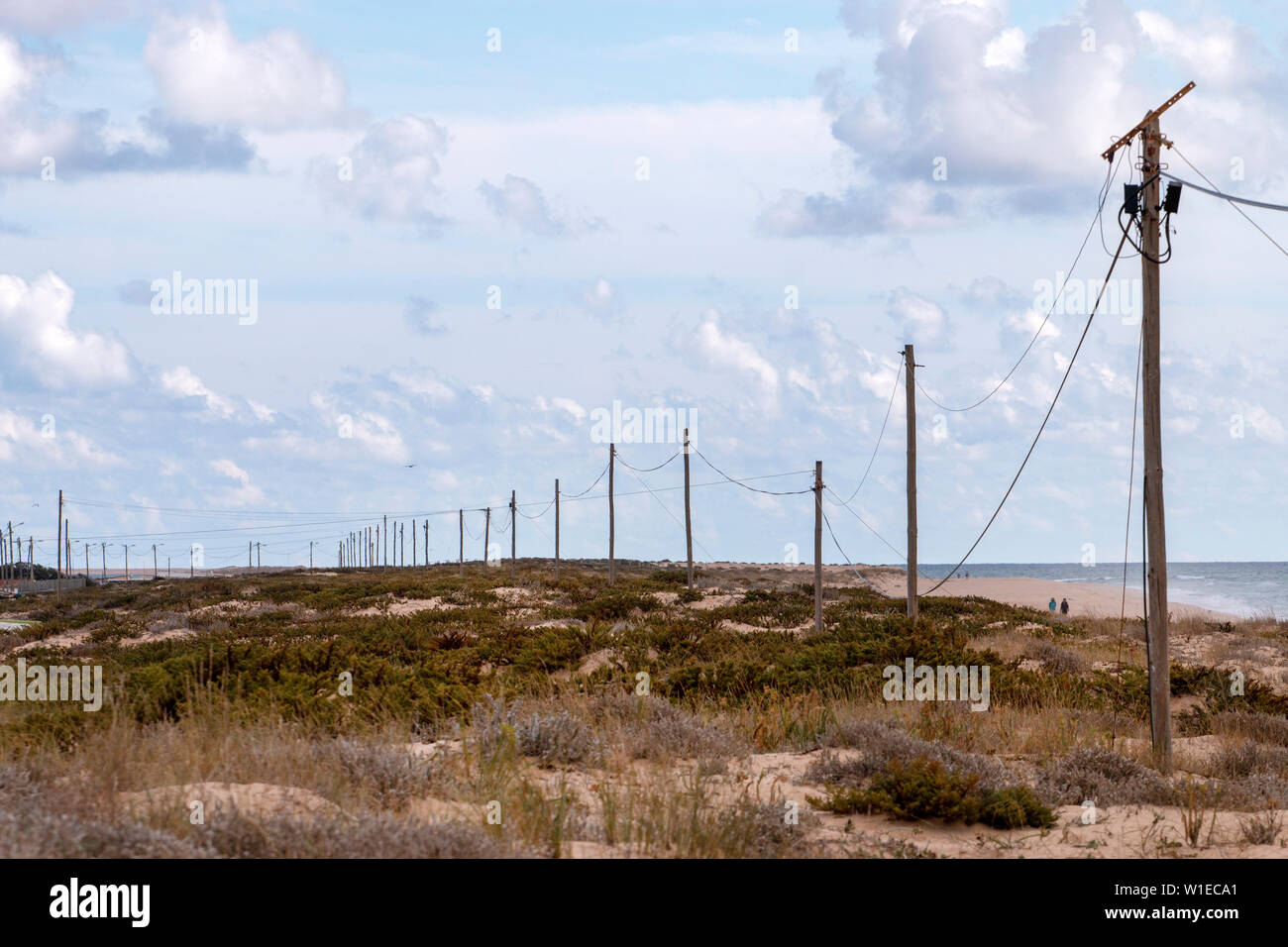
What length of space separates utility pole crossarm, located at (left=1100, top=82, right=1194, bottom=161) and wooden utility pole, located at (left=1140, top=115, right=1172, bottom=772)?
5 cm

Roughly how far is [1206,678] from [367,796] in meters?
13.6

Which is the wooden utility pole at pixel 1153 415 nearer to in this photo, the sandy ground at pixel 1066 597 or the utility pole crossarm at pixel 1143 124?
the utility pole crossarm at pixel 1143 124

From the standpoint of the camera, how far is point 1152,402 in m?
10.2

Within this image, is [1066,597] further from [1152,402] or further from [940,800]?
[940,800]

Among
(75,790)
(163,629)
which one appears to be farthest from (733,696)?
(163,629)

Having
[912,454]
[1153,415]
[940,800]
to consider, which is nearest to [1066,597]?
[912,454]

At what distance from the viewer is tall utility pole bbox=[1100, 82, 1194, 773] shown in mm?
10031

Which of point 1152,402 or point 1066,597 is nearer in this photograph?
point 1152,402

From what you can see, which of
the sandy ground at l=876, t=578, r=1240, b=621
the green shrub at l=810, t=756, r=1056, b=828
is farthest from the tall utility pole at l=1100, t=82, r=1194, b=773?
the sandy ground at l=876, t=578, r=1240, b=621

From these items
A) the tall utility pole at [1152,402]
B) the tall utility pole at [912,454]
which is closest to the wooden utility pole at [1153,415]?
the tall utility pole at [1152,402]

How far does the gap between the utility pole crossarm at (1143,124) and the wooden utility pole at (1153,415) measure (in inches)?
1.9

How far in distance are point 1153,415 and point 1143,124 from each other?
2.89 m

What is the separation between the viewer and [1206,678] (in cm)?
1529
